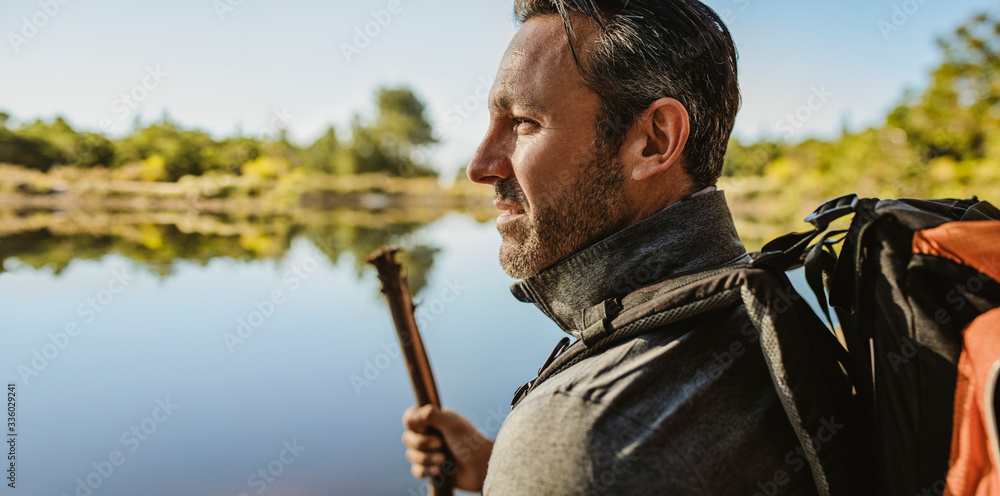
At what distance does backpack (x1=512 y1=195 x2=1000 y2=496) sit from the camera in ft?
2.29

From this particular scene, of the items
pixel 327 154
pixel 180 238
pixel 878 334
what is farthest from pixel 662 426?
pixel 327 154

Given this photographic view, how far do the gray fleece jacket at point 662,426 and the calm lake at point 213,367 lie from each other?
138cm

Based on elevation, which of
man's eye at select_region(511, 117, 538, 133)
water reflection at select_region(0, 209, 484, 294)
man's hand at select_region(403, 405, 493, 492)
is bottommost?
man's hand at select_region(403, 405, 493, 492)

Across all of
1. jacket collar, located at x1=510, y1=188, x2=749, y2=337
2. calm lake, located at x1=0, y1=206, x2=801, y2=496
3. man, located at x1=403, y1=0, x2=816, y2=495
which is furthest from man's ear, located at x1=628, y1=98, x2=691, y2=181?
calm lake, located at x1=0, y1=206, x2=801, y2=496

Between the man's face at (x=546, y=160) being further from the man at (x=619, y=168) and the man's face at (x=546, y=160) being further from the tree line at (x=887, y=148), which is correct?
the tree line at (x=887, y=148)

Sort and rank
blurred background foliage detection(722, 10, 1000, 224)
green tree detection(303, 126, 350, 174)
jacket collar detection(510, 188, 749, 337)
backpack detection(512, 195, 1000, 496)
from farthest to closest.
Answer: green tree detection(303, 126, 350, 174) < blurred background foliage detection(722, 10, 1000, 224) < jacket collar detection(510, 188, 749, 337) < backpack detection(512, 195, 1000, 496)

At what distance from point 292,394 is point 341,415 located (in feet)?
3.12

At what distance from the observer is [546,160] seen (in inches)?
48.9

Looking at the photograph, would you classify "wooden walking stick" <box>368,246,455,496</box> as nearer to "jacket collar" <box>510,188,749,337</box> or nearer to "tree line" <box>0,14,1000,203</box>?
"jacket collar" <box>510,188,749,337</box>

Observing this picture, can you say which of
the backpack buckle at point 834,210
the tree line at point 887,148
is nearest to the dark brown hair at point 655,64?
the backpack buckle at point 834,210

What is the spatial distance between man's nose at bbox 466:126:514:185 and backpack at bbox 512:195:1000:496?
1.66 ft

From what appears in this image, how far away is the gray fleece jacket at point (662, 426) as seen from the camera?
76 centimetres

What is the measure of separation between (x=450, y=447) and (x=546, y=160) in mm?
1142

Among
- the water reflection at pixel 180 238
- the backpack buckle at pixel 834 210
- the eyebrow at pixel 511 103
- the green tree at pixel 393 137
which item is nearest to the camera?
the backpack buckle at pixel 834 210
